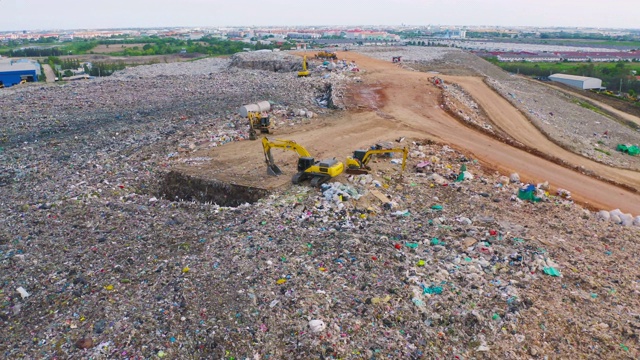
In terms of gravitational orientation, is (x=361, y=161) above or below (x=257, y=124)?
below

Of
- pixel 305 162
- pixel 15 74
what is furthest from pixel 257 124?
pixel 15 74

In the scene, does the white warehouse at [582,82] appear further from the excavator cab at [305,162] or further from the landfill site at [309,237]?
the excavator cab at [305,162]

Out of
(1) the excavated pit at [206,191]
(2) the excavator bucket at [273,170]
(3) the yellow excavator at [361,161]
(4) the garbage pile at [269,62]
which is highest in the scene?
(4) the garbage pile at [269,62]

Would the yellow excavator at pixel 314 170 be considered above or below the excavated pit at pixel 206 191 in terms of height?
above

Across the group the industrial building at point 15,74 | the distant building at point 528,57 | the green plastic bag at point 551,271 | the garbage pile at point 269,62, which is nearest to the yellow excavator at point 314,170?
the green plastic bag at point 551,271

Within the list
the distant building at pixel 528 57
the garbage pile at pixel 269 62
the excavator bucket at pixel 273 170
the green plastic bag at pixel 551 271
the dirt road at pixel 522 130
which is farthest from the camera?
the distant building at pixel 528 57

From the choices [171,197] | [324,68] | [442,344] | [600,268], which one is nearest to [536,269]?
[600,268]

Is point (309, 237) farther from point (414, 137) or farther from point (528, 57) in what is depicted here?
point (528, 57)
